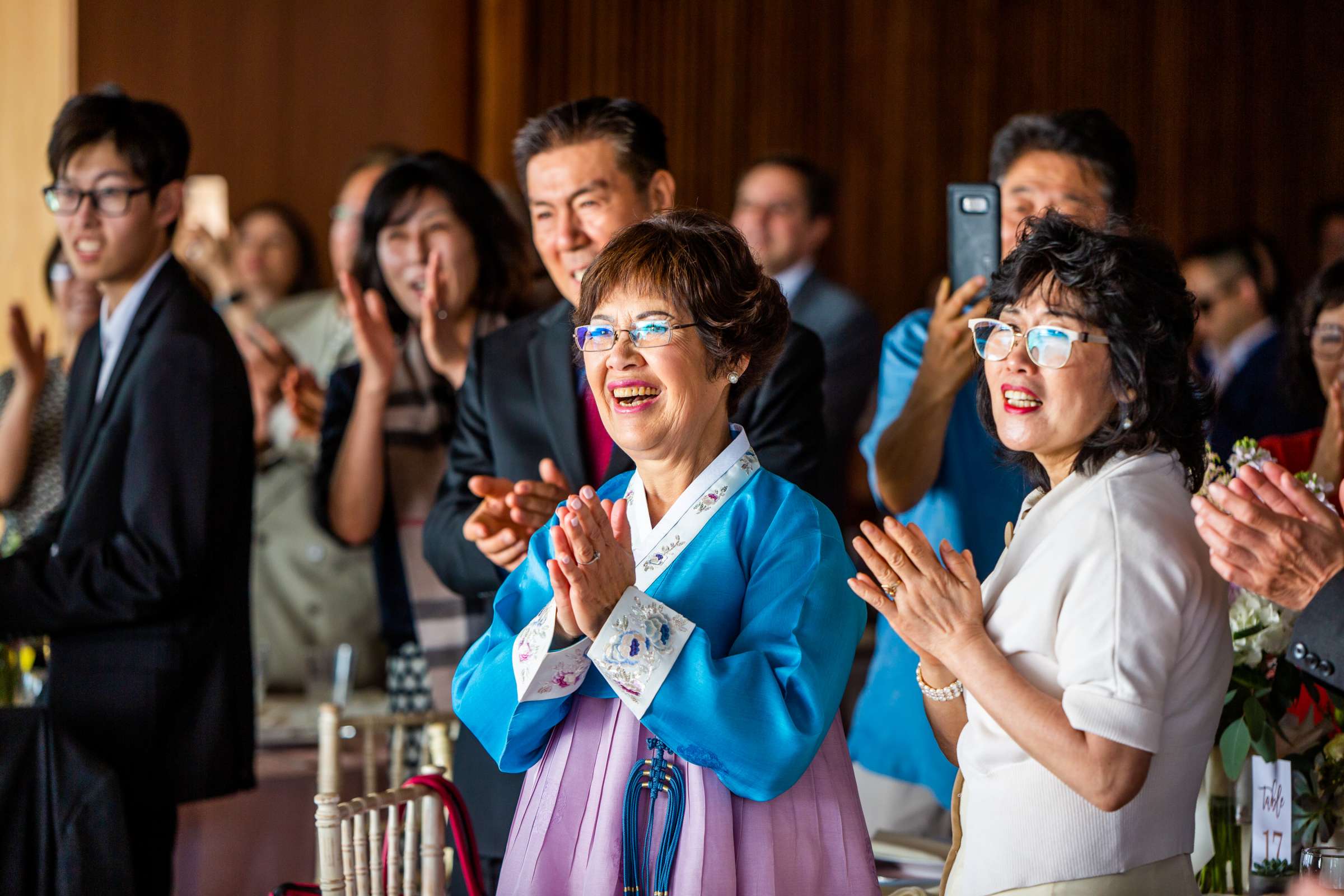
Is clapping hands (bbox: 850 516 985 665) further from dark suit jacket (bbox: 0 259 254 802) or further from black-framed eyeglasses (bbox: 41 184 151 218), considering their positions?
black-framed eyeglasses (bbox: 41 184 151 218)

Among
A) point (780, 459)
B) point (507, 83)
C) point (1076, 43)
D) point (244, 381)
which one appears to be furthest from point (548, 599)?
point (1076, 43)

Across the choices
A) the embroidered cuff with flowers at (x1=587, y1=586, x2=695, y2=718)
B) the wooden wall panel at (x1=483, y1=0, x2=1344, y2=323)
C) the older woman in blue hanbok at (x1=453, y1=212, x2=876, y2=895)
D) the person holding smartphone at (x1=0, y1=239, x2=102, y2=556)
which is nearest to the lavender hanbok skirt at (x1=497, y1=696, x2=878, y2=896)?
the older woman in blue hanbok at (x1=453, y1=212, x2=876, y2=895)

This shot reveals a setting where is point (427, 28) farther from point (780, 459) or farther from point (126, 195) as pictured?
point (780, 459)

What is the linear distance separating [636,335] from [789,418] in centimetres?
65

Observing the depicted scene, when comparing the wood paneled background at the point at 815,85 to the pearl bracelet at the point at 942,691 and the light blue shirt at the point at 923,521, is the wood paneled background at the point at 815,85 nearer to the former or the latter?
the light blue shirt at the point at 923,521

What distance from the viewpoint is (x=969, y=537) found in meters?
2.64

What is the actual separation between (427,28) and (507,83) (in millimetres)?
384

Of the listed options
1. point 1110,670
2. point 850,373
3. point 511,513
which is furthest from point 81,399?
point 1110,670

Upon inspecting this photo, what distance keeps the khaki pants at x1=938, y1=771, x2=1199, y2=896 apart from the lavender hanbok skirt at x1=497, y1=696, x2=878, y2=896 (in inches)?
8.8

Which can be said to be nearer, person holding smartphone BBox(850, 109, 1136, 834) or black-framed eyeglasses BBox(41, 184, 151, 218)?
person holding smartphone BBox(850, 109, 1136, 834)

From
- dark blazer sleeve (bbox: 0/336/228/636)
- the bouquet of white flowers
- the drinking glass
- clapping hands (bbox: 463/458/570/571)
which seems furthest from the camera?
dark blazer sleeve (bbox: 0/336/228/636)

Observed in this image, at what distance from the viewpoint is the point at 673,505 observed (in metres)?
1.81

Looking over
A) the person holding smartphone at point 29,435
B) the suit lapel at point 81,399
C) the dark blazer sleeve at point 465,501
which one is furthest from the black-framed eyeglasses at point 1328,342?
the person holding smartphone at point 29,435

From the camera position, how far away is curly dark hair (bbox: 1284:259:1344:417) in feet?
8.44
